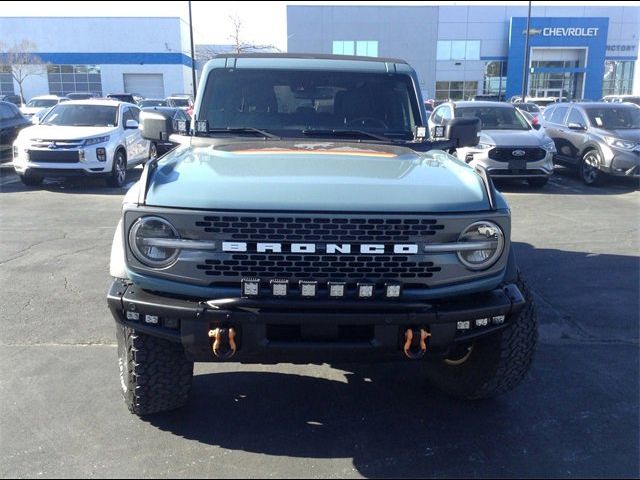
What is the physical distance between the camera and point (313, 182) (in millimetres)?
2850

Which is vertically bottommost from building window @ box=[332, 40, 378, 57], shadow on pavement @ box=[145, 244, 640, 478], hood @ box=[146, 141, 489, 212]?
shadow on pavement @ box=[145, 244, 640, 478]

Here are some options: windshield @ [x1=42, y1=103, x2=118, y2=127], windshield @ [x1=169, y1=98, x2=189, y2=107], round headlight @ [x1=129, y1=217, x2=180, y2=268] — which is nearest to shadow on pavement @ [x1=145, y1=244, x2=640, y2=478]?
round headlight @ [x1=129, y1=217, x2=180, y2=268]

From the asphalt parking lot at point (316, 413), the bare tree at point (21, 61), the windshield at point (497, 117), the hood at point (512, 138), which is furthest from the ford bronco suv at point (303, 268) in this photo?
the bare tree at point (21, 61)

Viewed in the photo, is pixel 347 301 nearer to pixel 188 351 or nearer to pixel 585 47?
pixel 188 351

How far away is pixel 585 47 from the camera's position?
50469mm

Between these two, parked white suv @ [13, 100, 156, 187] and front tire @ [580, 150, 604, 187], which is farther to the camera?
front tire @ [580, 150, 604, 187]

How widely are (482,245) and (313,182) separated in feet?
2.90

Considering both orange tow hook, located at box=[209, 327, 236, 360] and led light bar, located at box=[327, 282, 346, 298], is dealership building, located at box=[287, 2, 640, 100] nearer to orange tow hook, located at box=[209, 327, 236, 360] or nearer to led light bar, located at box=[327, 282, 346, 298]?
led light bar, located at box=[327, 282, 346, 298]

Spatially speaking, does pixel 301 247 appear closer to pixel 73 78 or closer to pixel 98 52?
pixel 98 52

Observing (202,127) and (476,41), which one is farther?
(476,41)

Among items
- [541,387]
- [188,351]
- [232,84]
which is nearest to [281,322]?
[188,351]

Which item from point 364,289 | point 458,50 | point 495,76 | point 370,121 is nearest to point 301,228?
point 364,289

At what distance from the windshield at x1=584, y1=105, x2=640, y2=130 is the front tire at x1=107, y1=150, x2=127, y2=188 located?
33.3ft

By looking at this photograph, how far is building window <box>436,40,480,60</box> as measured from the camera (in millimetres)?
51062
